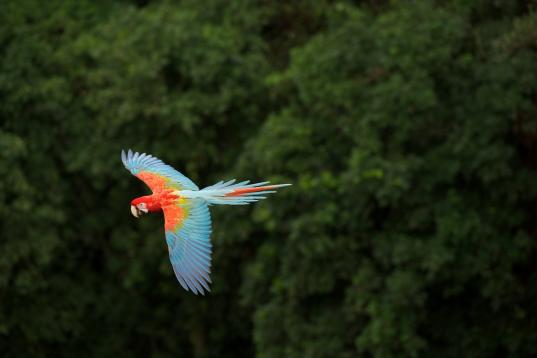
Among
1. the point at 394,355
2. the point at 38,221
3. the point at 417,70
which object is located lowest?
the point at 394,355

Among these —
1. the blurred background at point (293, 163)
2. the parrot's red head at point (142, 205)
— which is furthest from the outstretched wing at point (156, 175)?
the blurred background at point (293, 163)

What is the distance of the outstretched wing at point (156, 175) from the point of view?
9711 millimetres

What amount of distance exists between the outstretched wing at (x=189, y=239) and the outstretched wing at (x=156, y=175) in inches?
26.4

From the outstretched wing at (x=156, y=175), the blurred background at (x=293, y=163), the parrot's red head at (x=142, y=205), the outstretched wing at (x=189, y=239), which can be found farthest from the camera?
the blurred background at (x=293, y=163)

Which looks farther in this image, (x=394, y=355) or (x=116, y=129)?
(x=116, y=129)

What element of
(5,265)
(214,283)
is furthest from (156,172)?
(214,283)

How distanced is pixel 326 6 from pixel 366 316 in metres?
4.38

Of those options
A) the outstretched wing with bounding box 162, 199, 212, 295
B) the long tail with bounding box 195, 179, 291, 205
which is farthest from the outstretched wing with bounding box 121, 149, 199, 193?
the long tail with bounding box 195, 179, 291, 205

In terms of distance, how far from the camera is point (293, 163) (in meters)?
14.4

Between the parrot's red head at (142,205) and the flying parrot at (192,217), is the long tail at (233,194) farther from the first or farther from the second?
the parrot's red head at (142,205)

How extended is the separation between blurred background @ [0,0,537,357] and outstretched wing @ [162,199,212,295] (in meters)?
4.97

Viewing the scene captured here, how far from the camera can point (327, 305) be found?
48.6 feet

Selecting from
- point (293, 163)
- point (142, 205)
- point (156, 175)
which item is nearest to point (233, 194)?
point (142, 205)

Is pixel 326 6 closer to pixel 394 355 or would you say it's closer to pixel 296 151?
pixel 296 151
